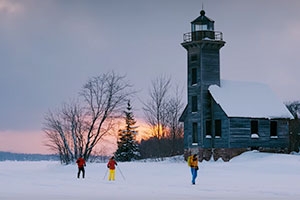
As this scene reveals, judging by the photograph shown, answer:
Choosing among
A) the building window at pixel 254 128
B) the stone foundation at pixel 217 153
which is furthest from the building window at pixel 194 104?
the building window at pixel 254 128

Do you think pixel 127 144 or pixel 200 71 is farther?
pixel 127 144

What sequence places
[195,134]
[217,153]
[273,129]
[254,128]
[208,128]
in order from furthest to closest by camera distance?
1. [195,134]
2. [273,129]
3. [208,128]
4. [254,128]
5. [217,153]

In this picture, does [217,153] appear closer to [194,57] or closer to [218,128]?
[218,128]

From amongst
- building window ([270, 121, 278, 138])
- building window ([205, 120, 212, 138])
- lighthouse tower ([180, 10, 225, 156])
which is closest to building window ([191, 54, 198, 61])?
lighthouse tower ([180, 10, 225, 156])

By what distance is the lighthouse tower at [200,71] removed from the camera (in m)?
54.9

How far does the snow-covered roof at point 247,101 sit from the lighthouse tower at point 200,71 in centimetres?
109

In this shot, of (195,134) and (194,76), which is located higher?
(194,76)

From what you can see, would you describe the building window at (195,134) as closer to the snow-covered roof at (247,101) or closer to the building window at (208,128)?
the building window at (208,128)

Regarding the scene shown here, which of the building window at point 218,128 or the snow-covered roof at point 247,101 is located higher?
the snow-covered roof at point 247,101

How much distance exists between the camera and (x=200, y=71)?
54906 mm

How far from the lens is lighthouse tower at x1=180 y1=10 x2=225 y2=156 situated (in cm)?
5491

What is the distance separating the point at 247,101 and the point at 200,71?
17.4 feet

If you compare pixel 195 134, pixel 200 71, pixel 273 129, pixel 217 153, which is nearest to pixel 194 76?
pixel 200 71

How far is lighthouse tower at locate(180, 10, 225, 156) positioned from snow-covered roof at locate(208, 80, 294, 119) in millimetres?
1090
